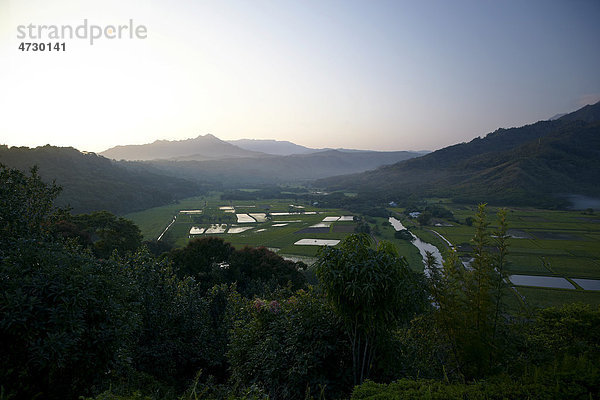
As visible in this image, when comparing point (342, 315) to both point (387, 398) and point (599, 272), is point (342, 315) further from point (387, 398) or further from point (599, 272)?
point (599, 272)

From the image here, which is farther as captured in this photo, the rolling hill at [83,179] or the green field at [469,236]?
the rolling hill at [83,179]

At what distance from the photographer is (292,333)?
8008 mm

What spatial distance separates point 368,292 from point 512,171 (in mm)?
118262

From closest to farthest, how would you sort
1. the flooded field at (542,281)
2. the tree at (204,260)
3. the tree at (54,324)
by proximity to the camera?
the tree at (54,324) → the tree at (204,260) → the flooded field at (542,281)

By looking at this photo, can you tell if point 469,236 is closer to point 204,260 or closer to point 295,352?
point 204,260

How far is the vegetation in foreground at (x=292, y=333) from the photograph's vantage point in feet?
16.3

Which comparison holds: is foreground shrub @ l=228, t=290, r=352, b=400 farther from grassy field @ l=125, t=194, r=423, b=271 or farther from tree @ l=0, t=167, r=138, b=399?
grassy field @ l=125, t=194, r=423, b=271

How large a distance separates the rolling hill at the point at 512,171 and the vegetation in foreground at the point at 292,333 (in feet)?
291

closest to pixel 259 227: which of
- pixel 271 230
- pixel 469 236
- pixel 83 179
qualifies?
pixel 271 230

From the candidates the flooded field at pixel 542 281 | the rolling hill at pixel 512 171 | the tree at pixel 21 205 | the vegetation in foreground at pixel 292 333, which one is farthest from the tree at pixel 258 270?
the rolling hill at pixel 512 171

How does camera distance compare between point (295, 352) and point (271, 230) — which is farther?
point (271, 230)

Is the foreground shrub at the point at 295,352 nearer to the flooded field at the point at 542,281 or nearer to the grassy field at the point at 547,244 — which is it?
the grassy field at the point at 547,244

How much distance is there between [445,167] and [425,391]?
159m

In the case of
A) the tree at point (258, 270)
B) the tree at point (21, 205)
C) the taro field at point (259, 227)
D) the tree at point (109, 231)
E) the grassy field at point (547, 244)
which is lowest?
the taro field at point (259, 227)
